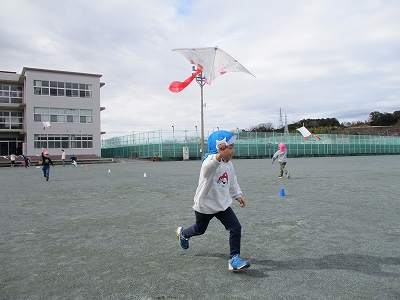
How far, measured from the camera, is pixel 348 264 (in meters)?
3.76

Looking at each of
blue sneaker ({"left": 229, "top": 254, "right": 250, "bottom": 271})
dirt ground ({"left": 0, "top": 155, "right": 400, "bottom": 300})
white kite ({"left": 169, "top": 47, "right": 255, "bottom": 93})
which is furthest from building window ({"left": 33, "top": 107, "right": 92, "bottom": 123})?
blue sneaker ({"left": 229, "top": 254, "right": 250, "bottom": 271})

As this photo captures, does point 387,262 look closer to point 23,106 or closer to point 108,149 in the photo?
point 23,106

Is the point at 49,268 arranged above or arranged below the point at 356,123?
below

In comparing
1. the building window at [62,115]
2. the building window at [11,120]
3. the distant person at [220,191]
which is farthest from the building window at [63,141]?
the distant person at [220,191]

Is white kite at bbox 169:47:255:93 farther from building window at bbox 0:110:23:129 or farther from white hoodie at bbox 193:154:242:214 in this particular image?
building window at bbox 0:110:23:129

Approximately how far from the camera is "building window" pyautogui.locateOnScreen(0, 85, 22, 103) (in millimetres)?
45062

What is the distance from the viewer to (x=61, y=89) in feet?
146

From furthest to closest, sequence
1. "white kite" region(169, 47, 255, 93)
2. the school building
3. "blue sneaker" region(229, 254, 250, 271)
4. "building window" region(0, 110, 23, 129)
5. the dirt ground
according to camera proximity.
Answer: "building window" region(0, 110, 23, 129) < the school building < "white kite" region(169, 47, 255, 93) < "blue sneaker" region(229, 254, 250, 271) < the dirt ground

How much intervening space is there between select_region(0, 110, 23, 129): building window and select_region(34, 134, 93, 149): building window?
16.9 feet

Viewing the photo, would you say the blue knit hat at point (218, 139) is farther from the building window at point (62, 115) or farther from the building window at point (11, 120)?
the building window at point (11, 120)

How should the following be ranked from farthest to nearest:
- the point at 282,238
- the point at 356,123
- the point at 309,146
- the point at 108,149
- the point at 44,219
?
1. the point at 356,123
2. the point at 108,149
3. the point at 309,146
4. the point at 44,219
5. the point at 282,238

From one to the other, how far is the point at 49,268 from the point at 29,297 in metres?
0.75

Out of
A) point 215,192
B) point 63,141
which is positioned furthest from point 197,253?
point 63,141

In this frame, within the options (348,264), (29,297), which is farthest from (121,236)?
(348,264)
